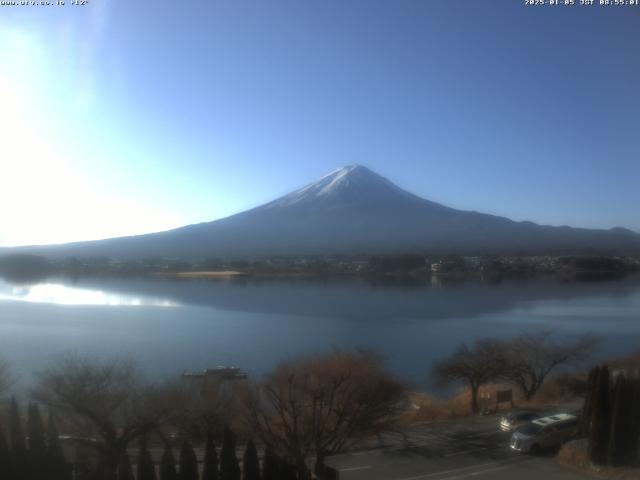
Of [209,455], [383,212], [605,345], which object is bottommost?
[605,345]

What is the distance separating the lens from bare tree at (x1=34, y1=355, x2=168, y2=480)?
4.20 m

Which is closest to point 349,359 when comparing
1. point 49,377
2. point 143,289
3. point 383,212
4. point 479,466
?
point 479,466

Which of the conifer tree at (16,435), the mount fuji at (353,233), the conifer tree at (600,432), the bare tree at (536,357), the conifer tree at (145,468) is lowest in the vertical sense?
the bare tree at (536,357)

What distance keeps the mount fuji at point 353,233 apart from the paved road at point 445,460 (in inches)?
1008

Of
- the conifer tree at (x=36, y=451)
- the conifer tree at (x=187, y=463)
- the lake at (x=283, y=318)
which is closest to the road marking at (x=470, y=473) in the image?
the conifer tree at (x=187, y=463)

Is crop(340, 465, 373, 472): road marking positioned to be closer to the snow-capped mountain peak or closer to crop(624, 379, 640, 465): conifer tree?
crop(624, 379, 640, 465): conifer tree

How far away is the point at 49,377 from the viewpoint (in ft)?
17.4

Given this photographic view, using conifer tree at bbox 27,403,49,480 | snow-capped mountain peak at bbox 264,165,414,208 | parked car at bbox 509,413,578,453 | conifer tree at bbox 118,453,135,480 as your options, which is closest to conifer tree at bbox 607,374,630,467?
parked car at bbox 509,413,578,453

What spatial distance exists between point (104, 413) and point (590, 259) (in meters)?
24.0

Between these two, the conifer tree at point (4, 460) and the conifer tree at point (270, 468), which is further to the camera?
the conifer tree at point (270, 468)

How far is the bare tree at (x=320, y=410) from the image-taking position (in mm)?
4402

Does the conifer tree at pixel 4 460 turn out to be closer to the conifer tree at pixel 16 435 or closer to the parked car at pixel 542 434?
the conifer tree at pixel 16 435

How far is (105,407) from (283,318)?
10711mm

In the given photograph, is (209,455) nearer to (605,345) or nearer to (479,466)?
(479,466)
